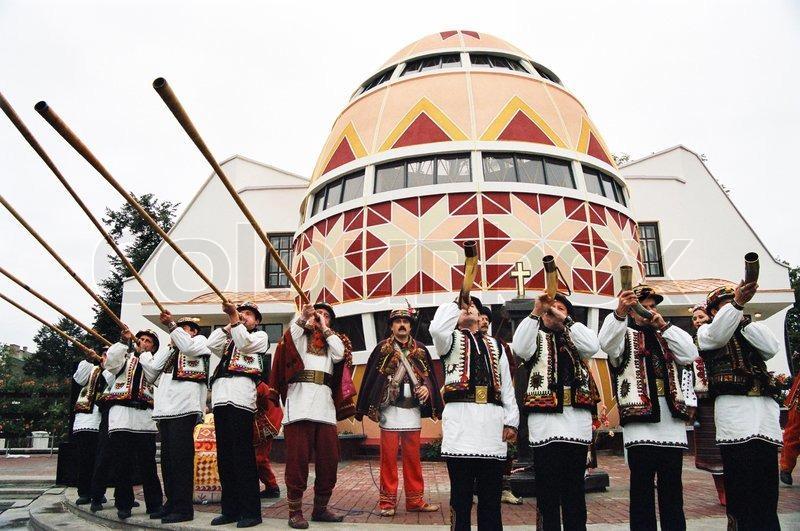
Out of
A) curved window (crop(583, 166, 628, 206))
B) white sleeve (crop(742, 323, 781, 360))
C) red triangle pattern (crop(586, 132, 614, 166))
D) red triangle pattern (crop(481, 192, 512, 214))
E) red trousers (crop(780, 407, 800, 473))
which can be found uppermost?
red triangle pattern (crop(586, 132, 614, 166))

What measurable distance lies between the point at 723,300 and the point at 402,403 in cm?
334

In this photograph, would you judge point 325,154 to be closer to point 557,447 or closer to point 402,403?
point 402,403

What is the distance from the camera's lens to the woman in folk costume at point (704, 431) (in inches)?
209

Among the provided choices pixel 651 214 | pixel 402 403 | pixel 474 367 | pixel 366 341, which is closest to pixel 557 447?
pixel 474 367

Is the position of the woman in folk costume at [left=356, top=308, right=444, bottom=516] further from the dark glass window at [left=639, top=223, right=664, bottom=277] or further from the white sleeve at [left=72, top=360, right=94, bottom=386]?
the dark glass window at [left=639, top=223, right=664, bottom=277]

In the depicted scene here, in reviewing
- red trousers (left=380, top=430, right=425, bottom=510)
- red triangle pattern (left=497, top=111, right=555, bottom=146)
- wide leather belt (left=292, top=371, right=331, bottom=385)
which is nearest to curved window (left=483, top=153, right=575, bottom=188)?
red triangle pattern (left=497, top=111, right=555, bottom=146)

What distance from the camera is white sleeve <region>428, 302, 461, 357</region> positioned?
4.34 meters

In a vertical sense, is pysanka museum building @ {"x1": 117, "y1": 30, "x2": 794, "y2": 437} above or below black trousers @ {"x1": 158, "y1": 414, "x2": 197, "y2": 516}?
above

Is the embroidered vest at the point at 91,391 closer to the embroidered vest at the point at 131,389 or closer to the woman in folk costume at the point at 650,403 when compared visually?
the embroidered vest at the point at 131,389

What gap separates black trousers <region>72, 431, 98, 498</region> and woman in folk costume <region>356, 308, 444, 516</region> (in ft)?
13.1

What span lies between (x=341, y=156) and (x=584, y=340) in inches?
463

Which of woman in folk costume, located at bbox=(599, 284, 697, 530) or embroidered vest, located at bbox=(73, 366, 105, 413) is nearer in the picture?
woman in folk costume, located at bbox=(599, 284, 697, 530)

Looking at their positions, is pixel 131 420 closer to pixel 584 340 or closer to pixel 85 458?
pixel 85 458

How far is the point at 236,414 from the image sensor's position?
18.3 ft
